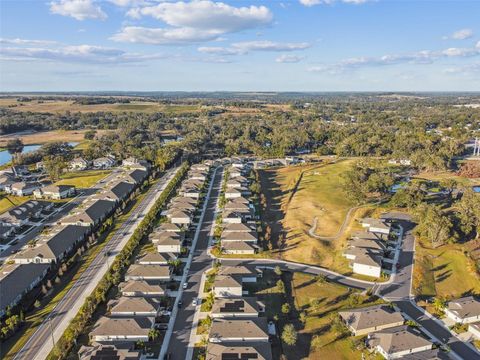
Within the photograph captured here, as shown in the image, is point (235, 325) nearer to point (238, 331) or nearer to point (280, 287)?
point (238, 331)

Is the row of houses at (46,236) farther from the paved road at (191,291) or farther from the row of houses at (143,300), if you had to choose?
the paved road at (191,291)

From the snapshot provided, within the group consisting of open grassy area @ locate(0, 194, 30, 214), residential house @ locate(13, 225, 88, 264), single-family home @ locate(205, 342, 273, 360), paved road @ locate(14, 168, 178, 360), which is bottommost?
paved road @ locate(14, 168, 178, 360)

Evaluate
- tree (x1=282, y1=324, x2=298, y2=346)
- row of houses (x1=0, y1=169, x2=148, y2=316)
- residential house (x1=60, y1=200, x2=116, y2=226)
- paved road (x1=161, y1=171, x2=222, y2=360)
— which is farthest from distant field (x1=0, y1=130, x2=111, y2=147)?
tree (x1=282, y1=324, x2=298, y2=346)

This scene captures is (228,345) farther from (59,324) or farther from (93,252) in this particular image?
(93,252)

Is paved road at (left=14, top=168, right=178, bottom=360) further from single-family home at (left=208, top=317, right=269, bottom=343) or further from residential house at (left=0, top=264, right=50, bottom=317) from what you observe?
single-family home at (left=208, top=317, right=269, bottom=343)

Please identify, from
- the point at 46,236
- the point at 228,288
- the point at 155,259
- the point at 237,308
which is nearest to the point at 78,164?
the point at 46,236
